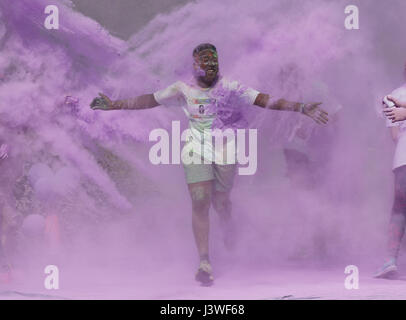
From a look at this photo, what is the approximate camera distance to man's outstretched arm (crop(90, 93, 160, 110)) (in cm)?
515

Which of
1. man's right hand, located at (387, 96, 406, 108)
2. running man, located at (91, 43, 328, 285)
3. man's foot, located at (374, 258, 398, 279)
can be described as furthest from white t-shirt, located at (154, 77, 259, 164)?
man's foot, located at (374, 258, 398, 279)

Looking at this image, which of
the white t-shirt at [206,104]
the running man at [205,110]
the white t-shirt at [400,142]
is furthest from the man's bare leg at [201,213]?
the white t-shirt at [400,142]

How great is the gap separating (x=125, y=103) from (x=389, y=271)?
2.17 metres

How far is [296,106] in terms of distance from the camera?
196 inches

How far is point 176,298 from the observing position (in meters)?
4.63

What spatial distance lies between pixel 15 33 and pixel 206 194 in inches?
75.9

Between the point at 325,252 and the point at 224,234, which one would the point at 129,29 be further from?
the point at 325,252

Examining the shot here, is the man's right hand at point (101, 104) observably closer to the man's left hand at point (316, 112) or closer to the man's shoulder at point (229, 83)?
the man's shoulder at point (229, 83)

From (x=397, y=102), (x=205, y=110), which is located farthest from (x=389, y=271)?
(x=205, y=110)

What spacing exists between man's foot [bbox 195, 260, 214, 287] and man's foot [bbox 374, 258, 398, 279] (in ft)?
3.82

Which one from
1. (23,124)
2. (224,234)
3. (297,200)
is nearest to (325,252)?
(297,200)

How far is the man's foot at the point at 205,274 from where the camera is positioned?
4.90 meters

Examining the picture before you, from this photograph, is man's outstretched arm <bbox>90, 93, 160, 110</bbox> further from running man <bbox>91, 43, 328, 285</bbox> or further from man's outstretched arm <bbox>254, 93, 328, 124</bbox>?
man's outstretched arm <bbox>254, 93, 328, 124</bbox>

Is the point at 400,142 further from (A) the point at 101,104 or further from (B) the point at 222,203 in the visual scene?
(A) the point at 101,104
